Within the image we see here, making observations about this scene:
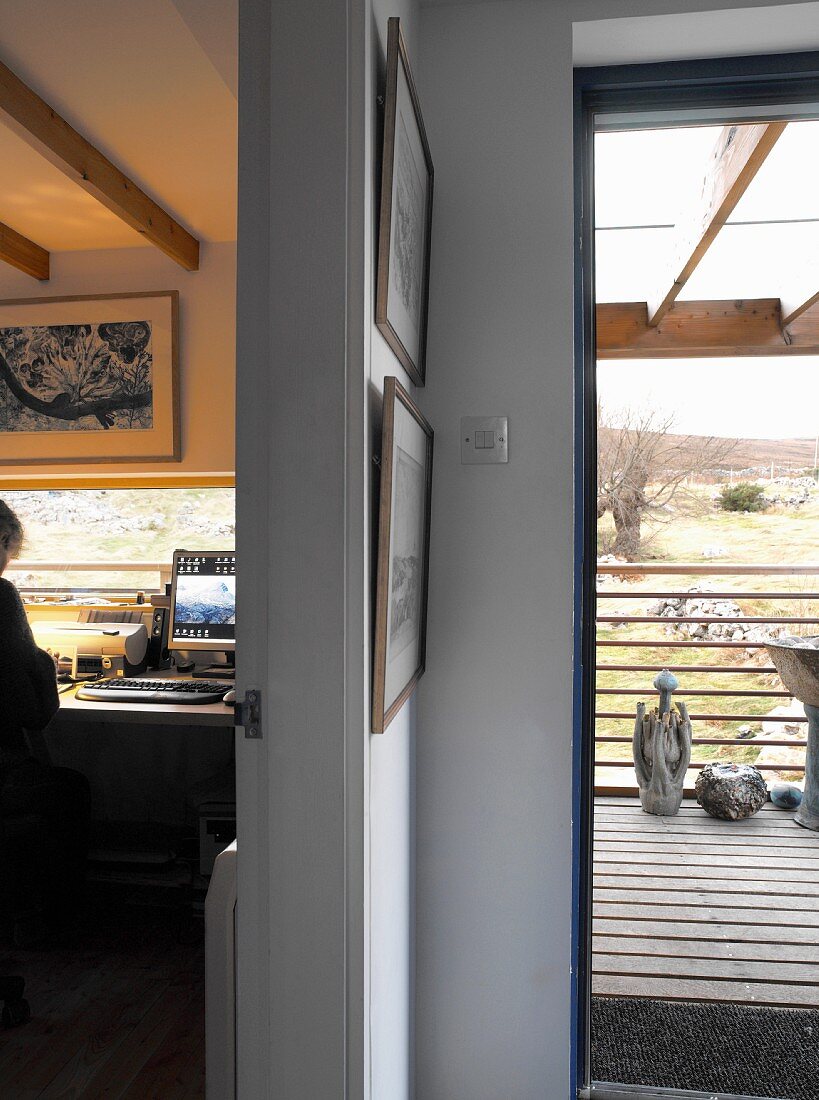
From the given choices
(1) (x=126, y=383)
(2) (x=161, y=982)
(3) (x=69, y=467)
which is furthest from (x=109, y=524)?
(2) (x=161, y=982)

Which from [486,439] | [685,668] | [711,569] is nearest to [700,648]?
[685,668]

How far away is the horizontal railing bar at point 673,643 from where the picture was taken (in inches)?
62.8

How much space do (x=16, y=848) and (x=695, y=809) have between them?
71.7 inches

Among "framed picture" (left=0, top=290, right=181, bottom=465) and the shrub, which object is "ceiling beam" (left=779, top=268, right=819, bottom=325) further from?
"framed picture" (left=0, top=290, right=181, bottom=465)

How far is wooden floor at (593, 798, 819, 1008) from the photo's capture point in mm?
1637

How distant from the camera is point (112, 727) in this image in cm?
294

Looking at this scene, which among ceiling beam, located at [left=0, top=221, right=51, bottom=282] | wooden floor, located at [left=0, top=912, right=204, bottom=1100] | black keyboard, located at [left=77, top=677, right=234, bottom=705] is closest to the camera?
wooden floor, located at [left=0, top=912, right=204, bottom=1100]

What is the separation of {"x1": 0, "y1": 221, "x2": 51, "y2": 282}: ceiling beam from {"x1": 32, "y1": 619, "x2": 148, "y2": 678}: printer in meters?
1.39

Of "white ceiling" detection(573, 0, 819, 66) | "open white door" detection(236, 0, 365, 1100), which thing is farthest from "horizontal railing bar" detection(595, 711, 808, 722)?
"white ceiling" detection(573, 0, 819, 66)

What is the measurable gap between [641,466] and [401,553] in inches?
27.3

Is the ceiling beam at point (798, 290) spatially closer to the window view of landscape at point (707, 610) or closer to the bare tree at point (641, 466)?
the window view of landscape at point (707, 610)

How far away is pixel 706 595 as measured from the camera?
1592 mm

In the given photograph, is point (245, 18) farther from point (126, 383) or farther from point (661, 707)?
point (126, 383)

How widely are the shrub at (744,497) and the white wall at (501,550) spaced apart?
342 mm
